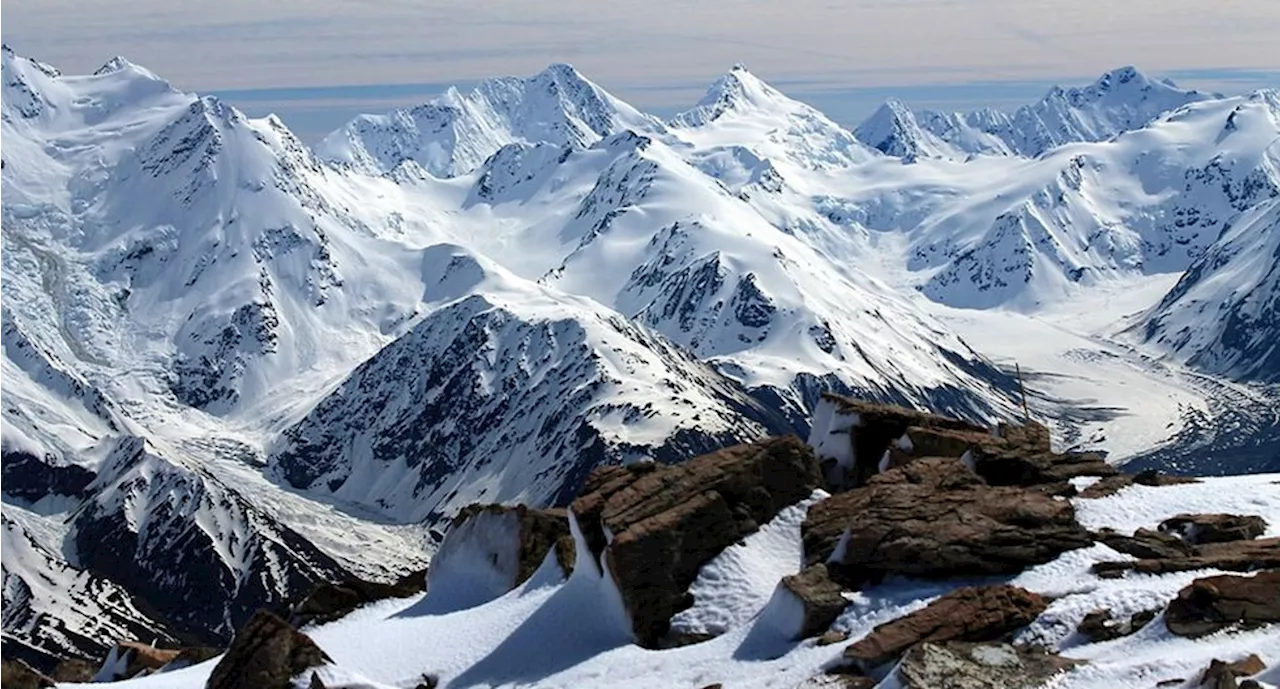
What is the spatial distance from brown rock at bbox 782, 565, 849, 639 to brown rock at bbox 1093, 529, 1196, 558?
10.6 metres

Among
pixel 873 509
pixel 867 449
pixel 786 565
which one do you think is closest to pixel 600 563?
pixel 786 565

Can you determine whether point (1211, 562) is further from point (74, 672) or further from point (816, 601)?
point (74, 672)

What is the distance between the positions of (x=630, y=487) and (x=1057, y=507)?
18.9 m

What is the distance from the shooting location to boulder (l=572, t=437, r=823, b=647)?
54500 millimetres

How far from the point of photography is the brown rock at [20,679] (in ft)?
192

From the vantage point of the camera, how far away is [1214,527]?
5241cm

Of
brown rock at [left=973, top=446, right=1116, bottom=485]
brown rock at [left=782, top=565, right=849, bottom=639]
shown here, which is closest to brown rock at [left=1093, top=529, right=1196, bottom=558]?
brown rock at [left=973, top=446, right=1116, bottom=485]

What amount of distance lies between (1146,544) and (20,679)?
155 feet

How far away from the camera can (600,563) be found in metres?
57.4

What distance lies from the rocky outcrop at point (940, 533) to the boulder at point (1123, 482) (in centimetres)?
420

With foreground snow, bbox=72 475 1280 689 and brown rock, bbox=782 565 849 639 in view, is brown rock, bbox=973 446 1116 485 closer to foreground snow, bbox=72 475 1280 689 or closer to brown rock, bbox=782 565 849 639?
foreground snow, bbox=72 475 1280 689

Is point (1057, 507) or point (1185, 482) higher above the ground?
point (1057, 507)

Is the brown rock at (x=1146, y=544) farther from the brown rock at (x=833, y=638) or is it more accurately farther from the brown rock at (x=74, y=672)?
the brown rock at (x=74, y=672)

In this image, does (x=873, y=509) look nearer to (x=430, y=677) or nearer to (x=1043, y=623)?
(x=1043, y=623)
